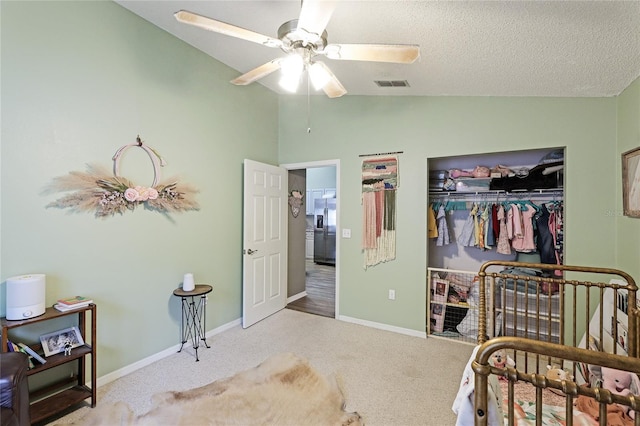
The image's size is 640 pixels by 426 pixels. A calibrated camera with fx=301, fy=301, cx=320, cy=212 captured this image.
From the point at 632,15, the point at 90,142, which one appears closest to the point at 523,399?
the point at 632,15

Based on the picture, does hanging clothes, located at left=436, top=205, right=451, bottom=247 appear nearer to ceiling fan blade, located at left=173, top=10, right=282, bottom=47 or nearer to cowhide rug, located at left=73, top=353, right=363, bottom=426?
cowhide rug, located at left=73, top=353, right=363, bottom=426

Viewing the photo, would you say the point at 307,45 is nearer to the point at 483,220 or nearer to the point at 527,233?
the point at 483,220

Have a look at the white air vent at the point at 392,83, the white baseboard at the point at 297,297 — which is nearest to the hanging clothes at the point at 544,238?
the white air vent at the point at 392,83

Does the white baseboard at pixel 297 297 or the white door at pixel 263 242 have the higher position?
the white door at pixel 263 242

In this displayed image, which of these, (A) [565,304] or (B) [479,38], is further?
(A) [565,304]

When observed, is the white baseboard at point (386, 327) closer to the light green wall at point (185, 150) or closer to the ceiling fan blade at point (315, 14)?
the light green wall at point (185, 150)

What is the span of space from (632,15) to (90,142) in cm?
350

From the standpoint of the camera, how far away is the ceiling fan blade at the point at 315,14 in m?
1.40

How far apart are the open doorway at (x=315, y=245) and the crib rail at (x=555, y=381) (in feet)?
9.17

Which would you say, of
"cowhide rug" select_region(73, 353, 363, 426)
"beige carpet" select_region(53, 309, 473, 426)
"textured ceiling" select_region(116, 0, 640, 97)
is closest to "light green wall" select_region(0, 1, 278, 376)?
"beige carpet" select_region(53, 309, 473, 426)

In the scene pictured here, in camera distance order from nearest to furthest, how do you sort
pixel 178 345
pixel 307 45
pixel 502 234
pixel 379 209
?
pixel 307 45
pixel 178 345
pixel 502 234
pixel 379 209

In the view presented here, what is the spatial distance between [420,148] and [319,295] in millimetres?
2882

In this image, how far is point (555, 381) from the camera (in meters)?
0.95

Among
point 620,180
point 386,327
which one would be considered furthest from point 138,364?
point 620,180
